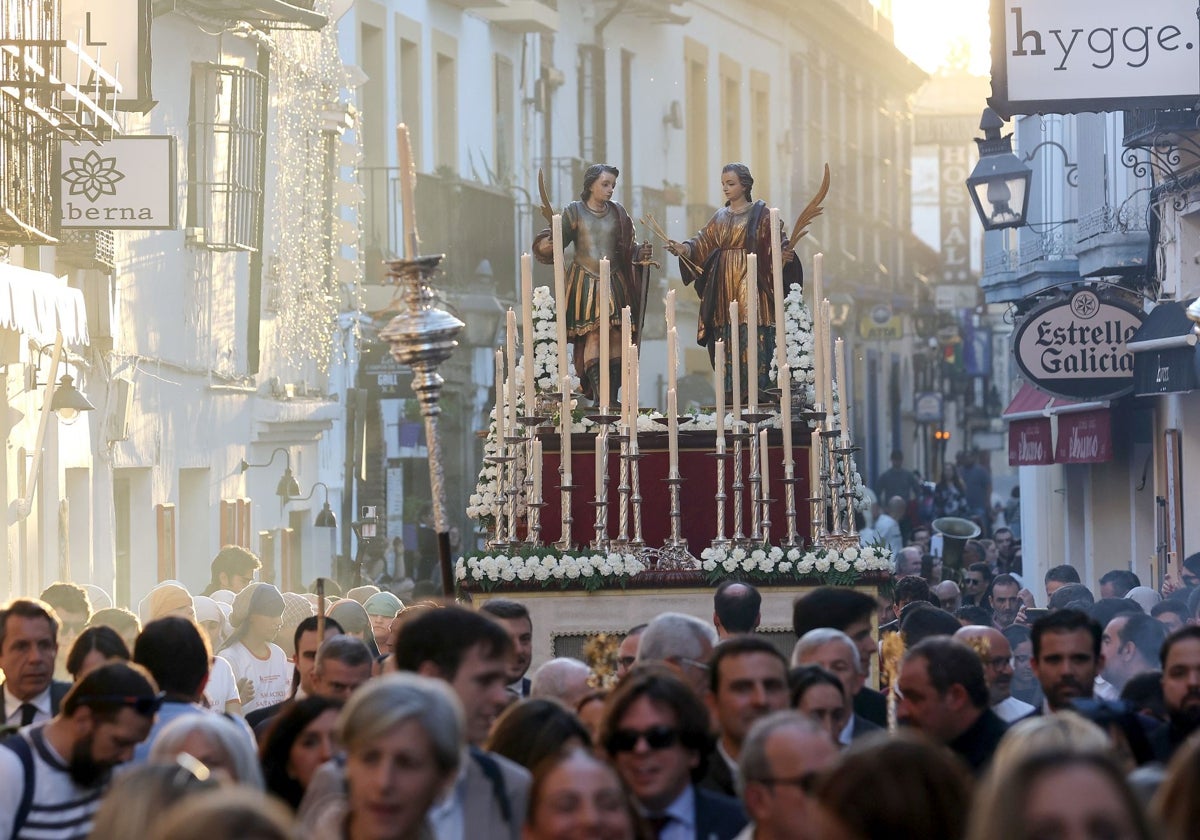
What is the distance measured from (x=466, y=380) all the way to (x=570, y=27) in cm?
610

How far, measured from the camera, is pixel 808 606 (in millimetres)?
8695

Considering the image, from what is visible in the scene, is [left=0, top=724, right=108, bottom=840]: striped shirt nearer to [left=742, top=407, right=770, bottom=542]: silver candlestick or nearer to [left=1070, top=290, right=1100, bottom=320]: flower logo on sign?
[left=742, top=407, right=770, bottom=542]: silver candlestick

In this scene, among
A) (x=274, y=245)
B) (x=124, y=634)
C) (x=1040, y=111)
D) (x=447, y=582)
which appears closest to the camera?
(x=447, y=582)

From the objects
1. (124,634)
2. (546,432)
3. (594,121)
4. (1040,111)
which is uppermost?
(594,121)

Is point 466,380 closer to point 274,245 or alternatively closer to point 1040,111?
point 274,245

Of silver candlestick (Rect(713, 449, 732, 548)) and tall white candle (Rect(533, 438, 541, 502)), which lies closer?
silver candlestick (Rect(713, 449, 732, 548))

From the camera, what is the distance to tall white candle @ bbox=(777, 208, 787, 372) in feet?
39.6

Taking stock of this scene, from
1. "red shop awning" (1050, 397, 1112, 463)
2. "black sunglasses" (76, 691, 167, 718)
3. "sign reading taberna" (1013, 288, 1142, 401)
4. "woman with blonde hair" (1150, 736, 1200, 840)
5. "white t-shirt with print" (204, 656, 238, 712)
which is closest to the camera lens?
"woman with blonde hair" (1150, 736, 1200, 840)

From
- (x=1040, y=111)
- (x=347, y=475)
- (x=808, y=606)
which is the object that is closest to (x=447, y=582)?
(x=808, y=606)

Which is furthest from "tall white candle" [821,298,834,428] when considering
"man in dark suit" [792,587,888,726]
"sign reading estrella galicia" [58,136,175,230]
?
"sign reading estrella galicia" [58,136,175,230]

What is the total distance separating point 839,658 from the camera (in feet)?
25.3

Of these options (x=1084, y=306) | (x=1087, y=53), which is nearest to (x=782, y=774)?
(x=1087, y=53)

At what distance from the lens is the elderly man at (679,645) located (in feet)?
25.1

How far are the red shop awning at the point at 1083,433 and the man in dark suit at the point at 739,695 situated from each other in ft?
51.9
